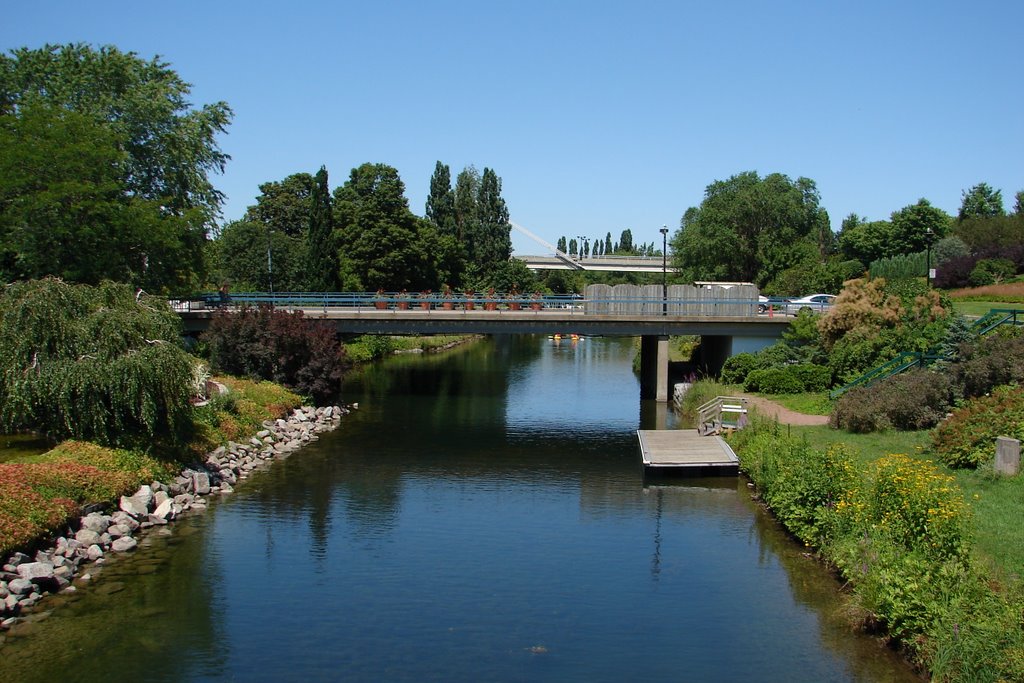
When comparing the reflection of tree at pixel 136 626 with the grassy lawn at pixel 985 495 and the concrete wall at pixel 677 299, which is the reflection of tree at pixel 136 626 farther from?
the concrete wall at pixel 677 299

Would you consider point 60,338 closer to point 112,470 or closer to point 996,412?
point 112,470

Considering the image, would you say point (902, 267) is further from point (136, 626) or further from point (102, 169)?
point (136, 626)

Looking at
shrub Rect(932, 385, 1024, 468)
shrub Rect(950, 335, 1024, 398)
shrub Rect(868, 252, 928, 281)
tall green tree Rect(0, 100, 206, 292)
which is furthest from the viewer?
shrub Rect(868, 252, 928, 281)

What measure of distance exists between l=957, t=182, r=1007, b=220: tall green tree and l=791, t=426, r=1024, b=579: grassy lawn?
93.0m

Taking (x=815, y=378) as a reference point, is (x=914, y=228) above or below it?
above

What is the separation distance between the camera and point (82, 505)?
23625 mm

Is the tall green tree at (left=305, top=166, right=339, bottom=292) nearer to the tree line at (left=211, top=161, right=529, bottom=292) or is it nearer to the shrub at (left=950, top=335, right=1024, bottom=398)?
the tree line at (left=211, top=161, right=529, bottom=292)

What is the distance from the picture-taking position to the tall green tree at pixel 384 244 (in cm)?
7894

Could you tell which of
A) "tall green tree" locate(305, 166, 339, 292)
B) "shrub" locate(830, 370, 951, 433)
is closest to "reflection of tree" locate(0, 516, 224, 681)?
"shrub" locate(830, 370, 951, 433)

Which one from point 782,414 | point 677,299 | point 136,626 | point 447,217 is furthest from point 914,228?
point 136,626

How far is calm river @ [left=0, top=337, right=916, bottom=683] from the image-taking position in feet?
55.4

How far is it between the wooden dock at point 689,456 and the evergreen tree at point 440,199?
67476 millimetres

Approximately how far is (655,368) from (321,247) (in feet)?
100

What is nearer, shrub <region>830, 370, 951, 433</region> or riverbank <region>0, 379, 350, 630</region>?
riverbank <region>0, 379, 350, 630</region>
